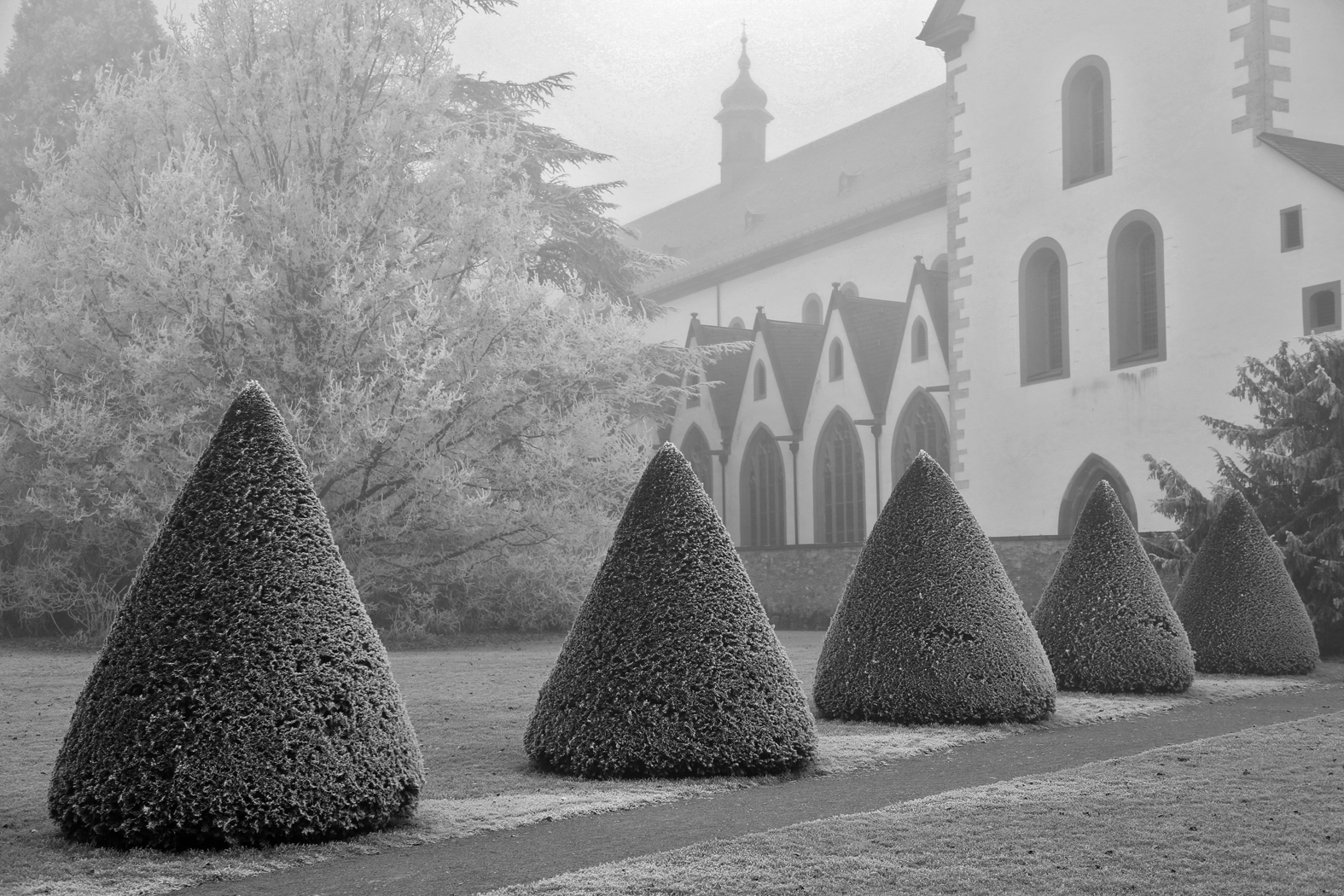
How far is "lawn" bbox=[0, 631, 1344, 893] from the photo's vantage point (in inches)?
236

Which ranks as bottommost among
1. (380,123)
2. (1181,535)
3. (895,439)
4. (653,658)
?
(653,658)

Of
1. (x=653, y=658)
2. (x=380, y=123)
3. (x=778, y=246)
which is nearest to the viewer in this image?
(x=653, y=658)

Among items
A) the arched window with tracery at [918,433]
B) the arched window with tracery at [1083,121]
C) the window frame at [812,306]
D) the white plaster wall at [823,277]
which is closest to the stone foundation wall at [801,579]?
the arched window with tracery at [918,433]

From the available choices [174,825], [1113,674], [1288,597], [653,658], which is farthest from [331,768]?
[1288,597]

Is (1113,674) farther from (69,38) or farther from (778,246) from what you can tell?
(778,246)

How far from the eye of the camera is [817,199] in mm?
46938

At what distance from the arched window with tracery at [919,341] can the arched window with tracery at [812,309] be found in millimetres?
11495

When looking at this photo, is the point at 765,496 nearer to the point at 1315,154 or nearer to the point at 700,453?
the point at 700,453

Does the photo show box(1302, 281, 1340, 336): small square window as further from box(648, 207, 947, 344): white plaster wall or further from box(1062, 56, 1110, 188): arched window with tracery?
box(648, 207, 947, 344): white plaster wall

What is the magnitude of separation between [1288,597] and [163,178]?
50.2 ft

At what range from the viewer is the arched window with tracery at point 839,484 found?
112ft

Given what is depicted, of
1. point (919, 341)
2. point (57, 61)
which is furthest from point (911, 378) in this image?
point (57, 61)

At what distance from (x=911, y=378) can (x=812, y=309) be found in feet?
40.2

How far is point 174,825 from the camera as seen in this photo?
619 cm
